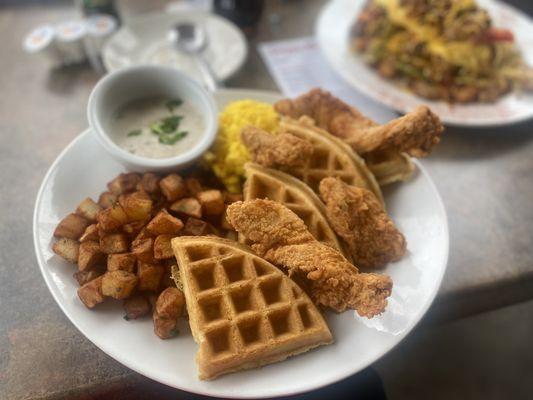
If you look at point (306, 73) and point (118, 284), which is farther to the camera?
point (306, 73)

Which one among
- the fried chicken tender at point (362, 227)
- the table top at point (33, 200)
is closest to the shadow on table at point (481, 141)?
the table top at point (33, 200)

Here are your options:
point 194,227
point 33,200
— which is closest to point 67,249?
point 194,227

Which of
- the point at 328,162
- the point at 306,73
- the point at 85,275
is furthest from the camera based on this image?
the point at 306,73

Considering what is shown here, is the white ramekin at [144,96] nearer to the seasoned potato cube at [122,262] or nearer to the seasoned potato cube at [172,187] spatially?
the seasoned potato cube at [172,187]

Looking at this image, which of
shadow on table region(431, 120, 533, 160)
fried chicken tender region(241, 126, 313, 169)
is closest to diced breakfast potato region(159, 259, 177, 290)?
fried chicken tender region(241, 126, 313, 169)

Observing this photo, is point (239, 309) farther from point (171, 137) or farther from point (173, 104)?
point (173, 104)

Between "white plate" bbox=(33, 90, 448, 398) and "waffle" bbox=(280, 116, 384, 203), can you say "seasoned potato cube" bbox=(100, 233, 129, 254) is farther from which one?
"waffle" bbox=(280, 116, 384, 203)
